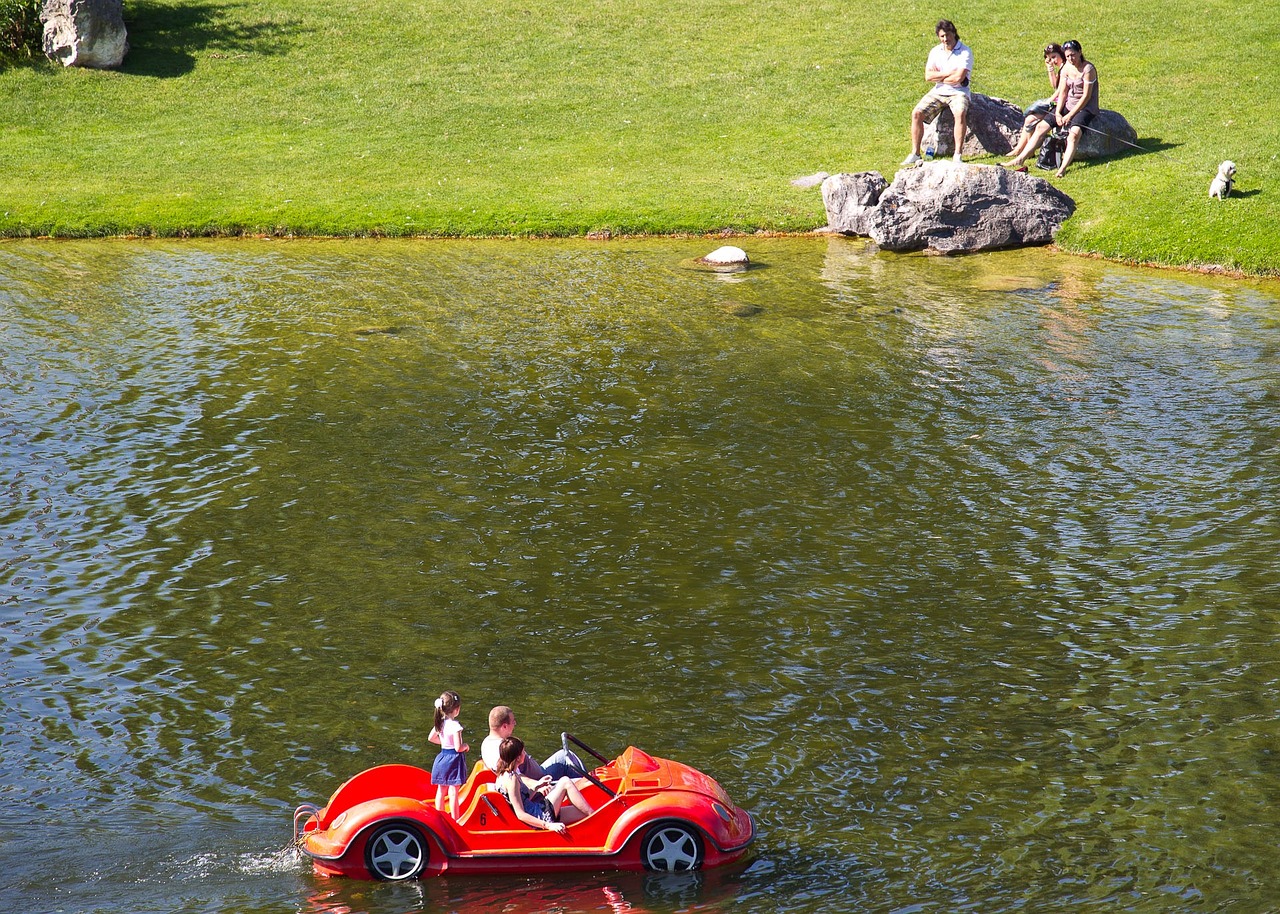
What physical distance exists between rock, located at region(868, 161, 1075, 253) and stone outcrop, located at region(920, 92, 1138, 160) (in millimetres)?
4123

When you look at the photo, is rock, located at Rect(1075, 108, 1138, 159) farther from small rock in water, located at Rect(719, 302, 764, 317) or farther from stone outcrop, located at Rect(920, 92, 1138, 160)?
small rock in water, located at Rect(719, 302, 764, 317)

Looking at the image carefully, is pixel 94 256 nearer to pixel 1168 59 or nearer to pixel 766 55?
pixel 766 55

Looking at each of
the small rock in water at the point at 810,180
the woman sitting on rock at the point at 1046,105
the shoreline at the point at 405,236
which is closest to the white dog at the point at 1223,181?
the woman sitting on rock at the point at 1046,105

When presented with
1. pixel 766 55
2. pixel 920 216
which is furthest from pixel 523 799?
pixel 766 55

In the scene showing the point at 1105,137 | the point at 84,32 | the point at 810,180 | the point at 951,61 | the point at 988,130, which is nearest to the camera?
the point at 951,61

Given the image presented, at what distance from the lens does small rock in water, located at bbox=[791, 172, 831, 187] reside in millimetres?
33875

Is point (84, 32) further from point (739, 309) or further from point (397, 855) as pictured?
point (397, 855)

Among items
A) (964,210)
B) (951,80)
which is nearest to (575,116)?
(951,80)

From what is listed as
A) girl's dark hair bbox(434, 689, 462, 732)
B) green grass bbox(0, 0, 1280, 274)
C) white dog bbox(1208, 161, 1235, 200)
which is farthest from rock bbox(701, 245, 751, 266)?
girl's dark hair bbox(434, 689, 462, 732)

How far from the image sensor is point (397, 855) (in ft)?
32.7

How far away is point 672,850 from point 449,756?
6.67 feet

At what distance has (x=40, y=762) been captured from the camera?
10.9m

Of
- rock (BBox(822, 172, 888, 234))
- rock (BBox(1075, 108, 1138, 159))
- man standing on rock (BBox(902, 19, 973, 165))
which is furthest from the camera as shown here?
rock (BBox(1075, 108, 1138, 159))

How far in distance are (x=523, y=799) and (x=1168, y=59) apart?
39439mm
